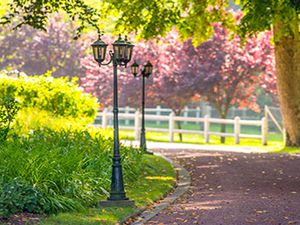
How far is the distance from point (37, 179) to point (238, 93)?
93.6 feet

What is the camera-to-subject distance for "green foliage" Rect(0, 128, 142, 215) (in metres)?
12.2

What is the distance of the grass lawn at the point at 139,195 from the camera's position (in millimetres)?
11969

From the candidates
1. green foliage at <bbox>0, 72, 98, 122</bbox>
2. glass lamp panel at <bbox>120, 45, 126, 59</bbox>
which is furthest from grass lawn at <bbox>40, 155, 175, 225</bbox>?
green foliage at <bbox>0, 72, 98, 122</bbox>

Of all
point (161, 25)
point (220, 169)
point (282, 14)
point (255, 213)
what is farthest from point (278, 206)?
point (161, 25)

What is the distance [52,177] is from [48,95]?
1327 cm

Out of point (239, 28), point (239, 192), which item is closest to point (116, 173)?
point (239, 192)

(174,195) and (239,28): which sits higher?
(239,28)

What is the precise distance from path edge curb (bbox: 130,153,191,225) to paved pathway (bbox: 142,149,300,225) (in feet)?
0.48

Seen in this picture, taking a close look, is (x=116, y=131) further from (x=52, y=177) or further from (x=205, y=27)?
(x=205, y=27)

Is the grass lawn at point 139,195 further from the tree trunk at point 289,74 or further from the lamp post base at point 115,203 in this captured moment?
the tree trunk at point 289,74

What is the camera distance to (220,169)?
70.0 ft

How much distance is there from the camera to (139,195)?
1541cm

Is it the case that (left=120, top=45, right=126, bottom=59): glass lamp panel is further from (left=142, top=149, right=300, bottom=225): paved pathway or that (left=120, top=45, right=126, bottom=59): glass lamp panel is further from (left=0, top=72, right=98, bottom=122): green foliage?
(left=0, top=72, right=98, bottom=122): green foliage

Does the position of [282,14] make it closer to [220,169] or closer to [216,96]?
[220,169]
